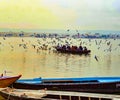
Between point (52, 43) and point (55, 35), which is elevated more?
point (55, 35)

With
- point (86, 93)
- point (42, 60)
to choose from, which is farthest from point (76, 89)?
point (42, 60)

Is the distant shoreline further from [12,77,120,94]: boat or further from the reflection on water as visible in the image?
[12,77,120,94]: boat

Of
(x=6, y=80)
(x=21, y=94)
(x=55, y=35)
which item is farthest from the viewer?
(x=55, y=35)

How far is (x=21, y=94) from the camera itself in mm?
3998

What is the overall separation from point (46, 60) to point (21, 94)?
2.66ft

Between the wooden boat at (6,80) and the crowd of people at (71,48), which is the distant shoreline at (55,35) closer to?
the crowd of people at (71,48)

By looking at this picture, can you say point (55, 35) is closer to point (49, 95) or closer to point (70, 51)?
point (70, 51)

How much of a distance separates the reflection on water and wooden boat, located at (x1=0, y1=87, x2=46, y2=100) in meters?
0.48

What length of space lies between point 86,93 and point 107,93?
0.96 feet

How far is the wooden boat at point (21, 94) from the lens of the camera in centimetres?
392

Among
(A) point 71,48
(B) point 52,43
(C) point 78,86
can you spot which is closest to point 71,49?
(A) point 71,48

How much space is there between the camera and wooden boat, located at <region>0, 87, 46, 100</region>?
12.8 feet

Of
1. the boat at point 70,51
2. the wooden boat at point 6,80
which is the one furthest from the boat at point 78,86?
the boat at point 70,51

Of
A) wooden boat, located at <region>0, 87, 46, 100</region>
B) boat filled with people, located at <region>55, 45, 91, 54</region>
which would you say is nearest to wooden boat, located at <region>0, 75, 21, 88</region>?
wooden boat, located at <region>0, 87, 46, 100</region>
